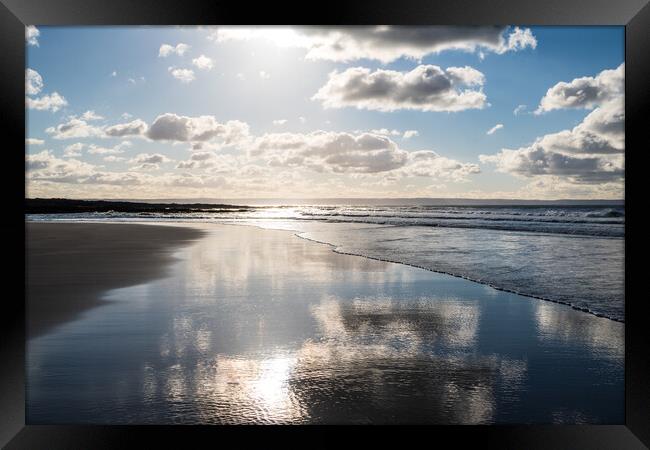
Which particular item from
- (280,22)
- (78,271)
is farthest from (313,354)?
(78,271)

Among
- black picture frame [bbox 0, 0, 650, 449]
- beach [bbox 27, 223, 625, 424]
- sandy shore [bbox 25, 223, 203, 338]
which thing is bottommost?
beach [bbox 27, 223, 625, 424]

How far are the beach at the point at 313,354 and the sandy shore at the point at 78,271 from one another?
0.09 metres

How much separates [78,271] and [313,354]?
8303 mm

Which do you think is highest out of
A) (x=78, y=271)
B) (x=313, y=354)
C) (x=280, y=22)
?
(x=280, y=22)

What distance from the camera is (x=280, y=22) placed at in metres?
4.15

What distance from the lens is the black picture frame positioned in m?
3.96

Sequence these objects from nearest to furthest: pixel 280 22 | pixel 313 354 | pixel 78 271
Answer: pixel 280 22 → pixel 313 354 → pixel 78 271

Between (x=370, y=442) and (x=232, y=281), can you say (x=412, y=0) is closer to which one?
(x=370, y=442)

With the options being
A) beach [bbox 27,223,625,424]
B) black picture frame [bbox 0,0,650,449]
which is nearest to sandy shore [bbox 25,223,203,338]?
beach [bbox 27,223,625,424]

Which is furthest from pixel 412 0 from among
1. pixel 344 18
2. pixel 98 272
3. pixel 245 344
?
pixel 98 272

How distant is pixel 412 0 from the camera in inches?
158

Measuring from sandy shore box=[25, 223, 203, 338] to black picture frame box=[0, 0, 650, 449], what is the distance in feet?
8.01

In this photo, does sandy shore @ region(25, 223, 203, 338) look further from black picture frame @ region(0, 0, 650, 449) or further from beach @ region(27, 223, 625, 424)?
black picture frame @ region(0, 0, 650, 449)

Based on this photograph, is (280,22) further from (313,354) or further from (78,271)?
(78,271)
